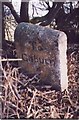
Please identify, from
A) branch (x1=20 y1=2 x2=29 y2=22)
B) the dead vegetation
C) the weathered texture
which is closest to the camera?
the dead vegetation

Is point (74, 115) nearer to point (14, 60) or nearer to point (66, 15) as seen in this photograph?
point (14, 60)

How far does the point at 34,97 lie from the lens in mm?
2354

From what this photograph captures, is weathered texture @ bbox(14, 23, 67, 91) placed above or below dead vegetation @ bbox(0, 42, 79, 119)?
above

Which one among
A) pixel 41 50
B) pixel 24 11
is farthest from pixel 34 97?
pixel 24 11

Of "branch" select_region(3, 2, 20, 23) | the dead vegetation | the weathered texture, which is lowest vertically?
the dead vegetation

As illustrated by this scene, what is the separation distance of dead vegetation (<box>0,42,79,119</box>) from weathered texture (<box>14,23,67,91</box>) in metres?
0.08

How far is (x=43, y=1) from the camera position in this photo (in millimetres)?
2703

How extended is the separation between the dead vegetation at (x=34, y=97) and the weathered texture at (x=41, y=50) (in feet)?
0.25

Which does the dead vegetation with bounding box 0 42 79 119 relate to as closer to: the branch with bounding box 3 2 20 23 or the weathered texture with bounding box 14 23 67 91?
the weathered texture with bounding box 14 23 67 91

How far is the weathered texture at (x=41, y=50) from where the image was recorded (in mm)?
2463

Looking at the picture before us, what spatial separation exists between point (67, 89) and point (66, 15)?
69 cm

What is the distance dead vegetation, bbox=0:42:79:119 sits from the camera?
2191mm

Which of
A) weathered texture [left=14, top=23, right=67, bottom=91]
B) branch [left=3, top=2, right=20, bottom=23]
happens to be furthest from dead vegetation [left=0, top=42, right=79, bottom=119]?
branch [left=3, top=2, right=20, bottom=23]

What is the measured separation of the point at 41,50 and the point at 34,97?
15.1 inches
